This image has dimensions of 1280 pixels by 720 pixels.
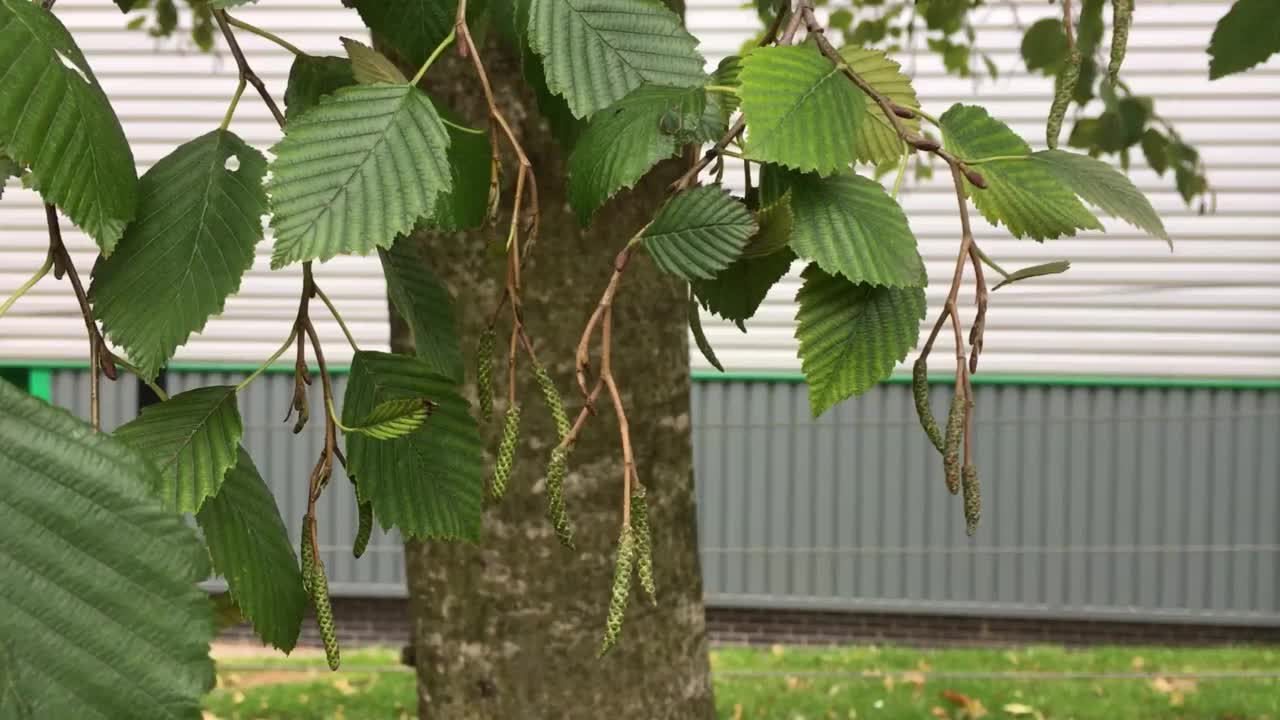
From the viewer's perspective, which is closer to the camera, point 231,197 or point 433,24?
point 231,197

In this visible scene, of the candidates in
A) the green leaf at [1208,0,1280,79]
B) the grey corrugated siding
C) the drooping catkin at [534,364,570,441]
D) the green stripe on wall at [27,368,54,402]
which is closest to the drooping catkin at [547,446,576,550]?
the drooping catkin at [534,364,570,441]

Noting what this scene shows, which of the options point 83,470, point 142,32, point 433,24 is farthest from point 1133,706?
point 142,32

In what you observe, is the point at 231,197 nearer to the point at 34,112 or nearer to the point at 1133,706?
the point at 34,112

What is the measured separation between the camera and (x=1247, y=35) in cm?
132

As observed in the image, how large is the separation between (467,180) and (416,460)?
155 mm

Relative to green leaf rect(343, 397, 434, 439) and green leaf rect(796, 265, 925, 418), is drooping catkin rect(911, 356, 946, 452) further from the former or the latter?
green leaf rect(343, 397, 434, 439)

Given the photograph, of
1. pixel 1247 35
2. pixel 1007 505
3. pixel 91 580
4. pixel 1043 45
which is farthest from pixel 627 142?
pixel 1007 505

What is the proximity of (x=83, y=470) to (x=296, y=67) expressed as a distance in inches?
20.5

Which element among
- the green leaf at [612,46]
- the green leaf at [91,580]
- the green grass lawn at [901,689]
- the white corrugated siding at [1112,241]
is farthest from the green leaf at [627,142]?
the white corrugated siding at [1112,241]

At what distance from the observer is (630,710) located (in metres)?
1.71

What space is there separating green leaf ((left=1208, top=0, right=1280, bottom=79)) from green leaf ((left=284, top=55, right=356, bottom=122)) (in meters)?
0.85

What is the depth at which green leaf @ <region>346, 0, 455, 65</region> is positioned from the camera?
92 centimetres

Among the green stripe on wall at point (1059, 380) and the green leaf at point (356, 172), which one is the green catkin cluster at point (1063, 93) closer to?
the green leaf at point (356, 172)

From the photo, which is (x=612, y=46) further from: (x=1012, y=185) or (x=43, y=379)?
(x=43, y=379)
